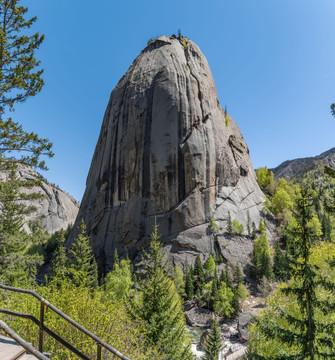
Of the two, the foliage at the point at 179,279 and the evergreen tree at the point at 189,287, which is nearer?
the foliage at the point at 179,279

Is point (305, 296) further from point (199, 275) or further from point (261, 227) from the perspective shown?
point (261, 227)

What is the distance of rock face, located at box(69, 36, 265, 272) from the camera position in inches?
2010

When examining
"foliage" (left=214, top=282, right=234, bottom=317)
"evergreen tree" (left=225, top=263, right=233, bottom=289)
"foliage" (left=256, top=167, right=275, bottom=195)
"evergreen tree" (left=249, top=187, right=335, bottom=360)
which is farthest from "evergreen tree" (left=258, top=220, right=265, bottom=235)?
"evergreen tree" (left=249, top=187, right=335, bottom=360)

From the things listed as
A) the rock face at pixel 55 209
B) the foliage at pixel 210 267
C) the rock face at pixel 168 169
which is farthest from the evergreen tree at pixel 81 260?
the rock face at pixel 55 209

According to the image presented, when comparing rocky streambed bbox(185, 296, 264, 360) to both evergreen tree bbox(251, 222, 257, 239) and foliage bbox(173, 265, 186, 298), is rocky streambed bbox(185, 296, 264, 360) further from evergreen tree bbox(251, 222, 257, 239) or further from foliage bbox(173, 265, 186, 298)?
evergreen tree bbox(251, 222, 257, 239)

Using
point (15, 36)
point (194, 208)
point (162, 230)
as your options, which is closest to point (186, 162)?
point (194, 208)

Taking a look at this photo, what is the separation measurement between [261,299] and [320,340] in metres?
38.1

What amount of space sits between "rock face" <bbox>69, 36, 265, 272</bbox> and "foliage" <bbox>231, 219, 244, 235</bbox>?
1885 millimetres

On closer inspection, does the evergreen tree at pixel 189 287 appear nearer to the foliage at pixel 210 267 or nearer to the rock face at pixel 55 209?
the foliage at pixel 210 267

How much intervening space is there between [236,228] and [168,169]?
19027mm

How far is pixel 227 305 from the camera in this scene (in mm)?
37938

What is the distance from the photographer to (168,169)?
52.8 m

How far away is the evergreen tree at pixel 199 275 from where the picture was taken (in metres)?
43.2

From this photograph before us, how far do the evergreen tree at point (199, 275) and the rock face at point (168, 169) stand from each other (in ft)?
8.63
